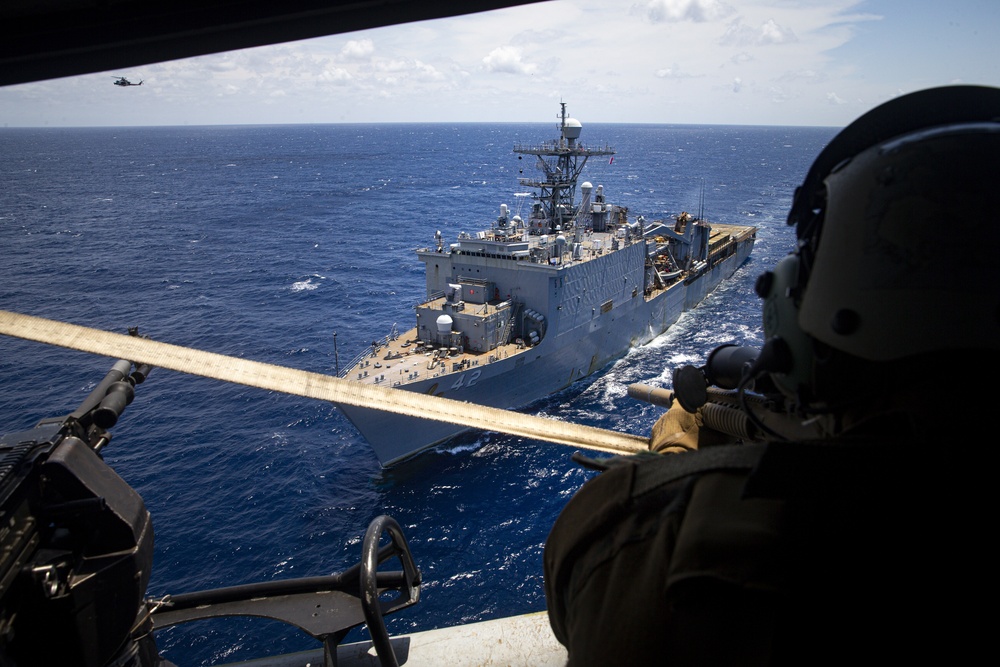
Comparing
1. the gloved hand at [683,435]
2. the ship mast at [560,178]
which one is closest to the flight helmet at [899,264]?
the gloved hand at [683,435]

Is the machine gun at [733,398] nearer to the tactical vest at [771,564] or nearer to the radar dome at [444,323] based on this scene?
the tactical vest at [771,564]

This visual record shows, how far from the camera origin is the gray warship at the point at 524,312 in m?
22.8

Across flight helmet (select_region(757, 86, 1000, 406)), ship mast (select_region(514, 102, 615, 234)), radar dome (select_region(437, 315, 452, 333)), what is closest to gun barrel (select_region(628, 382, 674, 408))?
flight helmet (select_region(757, 86, 1000, 406))

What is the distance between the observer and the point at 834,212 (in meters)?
1.47

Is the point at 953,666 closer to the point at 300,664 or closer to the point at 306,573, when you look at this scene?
the point at 300,664

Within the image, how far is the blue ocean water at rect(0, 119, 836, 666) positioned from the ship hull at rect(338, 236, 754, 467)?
2.48 ft

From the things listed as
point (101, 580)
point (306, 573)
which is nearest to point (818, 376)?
point (101, 580)

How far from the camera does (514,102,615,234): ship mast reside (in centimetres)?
3303

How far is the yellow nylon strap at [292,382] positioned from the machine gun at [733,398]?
573 mm

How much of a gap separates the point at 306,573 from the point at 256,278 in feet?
111

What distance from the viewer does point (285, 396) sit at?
91.1 ft

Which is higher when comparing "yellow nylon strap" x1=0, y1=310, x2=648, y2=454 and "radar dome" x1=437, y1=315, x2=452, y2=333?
"yellow nylon strap" x1=0, y1=310, x2=648, y2=454

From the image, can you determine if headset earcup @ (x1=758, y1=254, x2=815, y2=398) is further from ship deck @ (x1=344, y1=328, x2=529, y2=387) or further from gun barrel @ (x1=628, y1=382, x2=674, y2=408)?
ship deck @ (x1=344, y1=328, x2=529, y2=387)

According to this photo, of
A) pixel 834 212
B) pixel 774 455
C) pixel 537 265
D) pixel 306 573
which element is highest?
pixel 834 212
